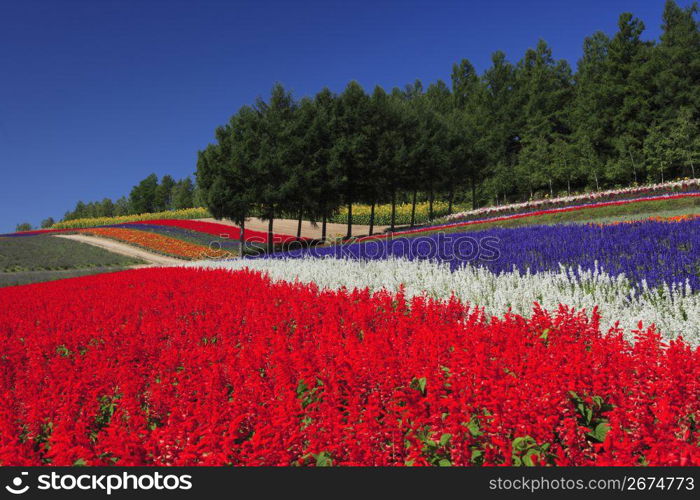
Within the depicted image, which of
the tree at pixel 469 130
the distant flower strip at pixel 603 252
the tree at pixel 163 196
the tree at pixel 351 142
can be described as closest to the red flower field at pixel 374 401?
the distant flower strip at pixel 603 252

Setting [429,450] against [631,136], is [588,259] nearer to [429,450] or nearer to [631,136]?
[429,450]

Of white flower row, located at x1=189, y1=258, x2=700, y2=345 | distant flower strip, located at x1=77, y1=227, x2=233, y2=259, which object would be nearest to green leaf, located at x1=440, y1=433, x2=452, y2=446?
white flower row, located at x1=189, y1=258, x2=700, y2=345

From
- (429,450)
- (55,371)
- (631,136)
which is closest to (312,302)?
(55,371)

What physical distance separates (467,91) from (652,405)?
9156 cm

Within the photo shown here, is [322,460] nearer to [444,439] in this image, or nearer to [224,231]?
[444,439]

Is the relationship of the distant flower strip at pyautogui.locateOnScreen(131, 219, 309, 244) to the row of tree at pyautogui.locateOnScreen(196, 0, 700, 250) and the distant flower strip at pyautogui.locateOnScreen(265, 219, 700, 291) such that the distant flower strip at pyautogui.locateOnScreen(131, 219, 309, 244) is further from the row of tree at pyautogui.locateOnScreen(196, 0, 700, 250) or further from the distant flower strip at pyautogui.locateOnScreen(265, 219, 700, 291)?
the distant flower strip at pyautogui.locateOnScreen(265, 219, 700, 291)

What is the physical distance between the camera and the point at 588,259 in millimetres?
9406

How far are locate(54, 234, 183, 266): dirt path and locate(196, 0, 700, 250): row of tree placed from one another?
4.88 m

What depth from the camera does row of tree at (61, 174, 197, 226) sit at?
321ft

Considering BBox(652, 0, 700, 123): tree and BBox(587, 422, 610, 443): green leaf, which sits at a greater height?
BBox(652, 0, 700, 123): tree

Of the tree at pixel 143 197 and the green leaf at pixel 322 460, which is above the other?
the tree at pixel 143 197

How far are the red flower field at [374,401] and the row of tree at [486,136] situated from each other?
25.5 m

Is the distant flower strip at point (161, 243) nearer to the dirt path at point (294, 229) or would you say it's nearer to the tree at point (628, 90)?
the dirt path at point (294, 229)

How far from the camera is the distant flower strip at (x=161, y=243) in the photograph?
109 ft
